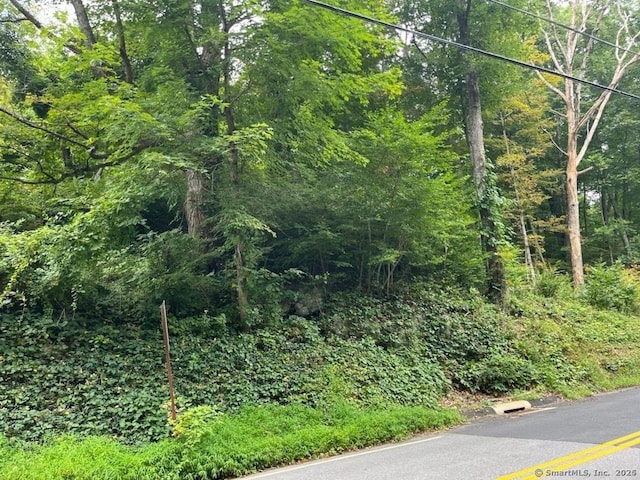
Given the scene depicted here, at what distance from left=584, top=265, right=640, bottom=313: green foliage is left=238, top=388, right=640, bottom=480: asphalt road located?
8976 mm

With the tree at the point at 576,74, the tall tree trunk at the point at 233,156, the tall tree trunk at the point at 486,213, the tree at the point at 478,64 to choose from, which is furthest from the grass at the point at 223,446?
the tree at the point at 576,74

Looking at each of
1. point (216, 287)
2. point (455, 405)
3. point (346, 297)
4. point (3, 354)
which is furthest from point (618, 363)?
point (3, 354)

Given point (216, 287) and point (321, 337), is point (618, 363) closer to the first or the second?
point (321, 337)

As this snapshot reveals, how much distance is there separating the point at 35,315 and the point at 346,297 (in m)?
6.15

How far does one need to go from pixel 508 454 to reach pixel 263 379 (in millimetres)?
3908

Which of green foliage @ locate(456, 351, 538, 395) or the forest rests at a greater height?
the forest

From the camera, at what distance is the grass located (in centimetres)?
521

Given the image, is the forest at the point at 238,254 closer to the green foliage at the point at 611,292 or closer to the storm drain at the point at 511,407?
the storm drain at the point at 511,407

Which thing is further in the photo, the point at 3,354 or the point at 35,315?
the point at 35,315

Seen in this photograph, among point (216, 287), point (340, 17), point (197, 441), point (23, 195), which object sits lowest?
point (197, 441)

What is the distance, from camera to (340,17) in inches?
322

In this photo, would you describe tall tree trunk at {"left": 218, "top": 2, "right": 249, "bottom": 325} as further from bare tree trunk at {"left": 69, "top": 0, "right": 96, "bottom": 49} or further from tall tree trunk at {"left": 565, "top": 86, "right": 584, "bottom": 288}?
tall tree trunk at {"left": 565, "top": 86, "right": 584, "bottom": 288}

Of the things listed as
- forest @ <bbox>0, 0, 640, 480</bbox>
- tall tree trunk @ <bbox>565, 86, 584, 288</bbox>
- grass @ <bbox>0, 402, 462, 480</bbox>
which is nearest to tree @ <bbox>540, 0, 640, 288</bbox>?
tall tree trunk @ <bbox>565, 86, 584, 288</bbox>

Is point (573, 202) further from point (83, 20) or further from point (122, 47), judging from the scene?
point (83, 20)
